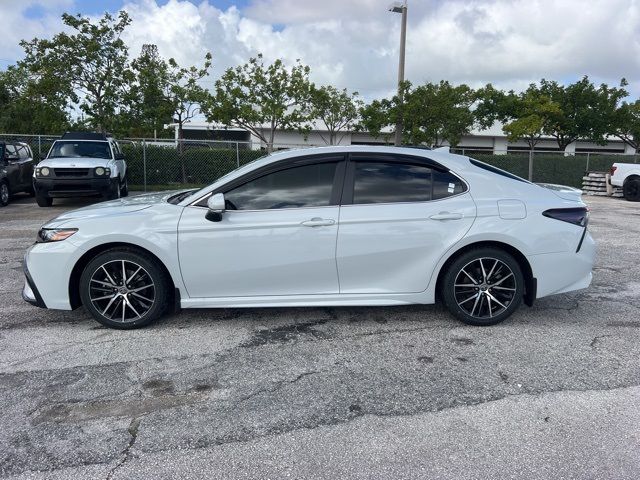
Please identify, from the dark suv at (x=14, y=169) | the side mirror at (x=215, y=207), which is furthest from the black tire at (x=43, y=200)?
the side mirror at (x=215, y=207)

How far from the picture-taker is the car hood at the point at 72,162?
1222 cm

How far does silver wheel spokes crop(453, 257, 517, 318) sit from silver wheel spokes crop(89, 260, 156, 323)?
2795 millimetres

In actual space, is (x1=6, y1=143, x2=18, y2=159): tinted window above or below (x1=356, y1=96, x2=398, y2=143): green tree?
below

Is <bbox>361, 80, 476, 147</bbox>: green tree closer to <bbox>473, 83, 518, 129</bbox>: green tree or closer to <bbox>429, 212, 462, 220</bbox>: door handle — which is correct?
<bbox>473, 83, 518, 129</bbox>: green tree

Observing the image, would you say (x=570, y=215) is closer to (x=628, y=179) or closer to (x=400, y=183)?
(x=400, y=183)

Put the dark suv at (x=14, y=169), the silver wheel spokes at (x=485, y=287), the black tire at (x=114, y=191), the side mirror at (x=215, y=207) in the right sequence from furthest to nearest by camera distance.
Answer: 1. the dark suv at (x=14, y=169)
2. the black tire at (x=114, y=191)
3. the silver wheel spokes at (x=485, y=287)
4. the side mirror at (x=215, y=207)

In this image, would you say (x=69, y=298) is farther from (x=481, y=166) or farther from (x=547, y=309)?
(x=547, y=309)

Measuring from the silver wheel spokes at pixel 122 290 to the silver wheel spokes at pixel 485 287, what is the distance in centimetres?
280

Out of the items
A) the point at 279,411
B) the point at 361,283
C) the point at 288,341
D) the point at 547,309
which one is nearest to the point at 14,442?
the point at 279,411

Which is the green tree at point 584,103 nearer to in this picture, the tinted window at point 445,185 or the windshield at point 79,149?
the windshield at point 79,149

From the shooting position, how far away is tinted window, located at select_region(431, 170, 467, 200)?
177 inches

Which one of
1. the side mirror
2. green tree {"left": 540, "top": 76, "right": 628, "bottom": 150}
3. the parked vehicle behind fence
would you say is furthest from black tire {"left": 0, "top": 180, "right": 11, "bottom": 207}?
green tree {"left": 540, "top": 76, "right": 628, "bottom": 150}

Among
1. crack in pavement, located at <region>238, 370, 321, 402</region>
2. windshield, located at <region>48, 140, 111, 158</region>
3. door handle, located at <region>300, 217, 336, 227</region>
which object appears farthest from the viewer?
windshield, located at <region>48, 140, 111, 158</region>

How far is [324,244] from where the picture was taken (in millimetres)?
4285
